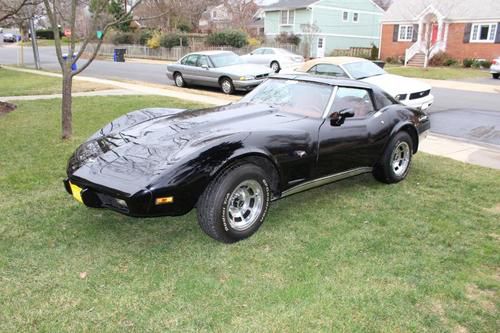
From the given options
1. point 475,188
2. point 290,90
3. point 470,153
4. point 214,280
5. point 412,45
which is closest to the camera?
point 214,280

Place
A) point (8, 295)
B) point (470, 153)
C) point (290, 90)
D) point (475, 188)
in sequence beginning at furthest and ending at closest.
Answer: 1. point (470, 153)
2. point (475, 188)
3. point (290, 90)
4. point (8, 295)

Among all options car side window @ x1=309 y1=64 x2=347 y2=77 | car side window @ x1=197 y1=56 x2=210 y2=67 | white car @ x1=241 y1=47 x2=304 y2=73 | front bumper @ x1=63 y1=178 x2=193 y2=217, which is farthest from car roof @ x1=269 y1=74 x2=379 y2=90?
white car @ x1=241 y1=47 x2=304 y2=73

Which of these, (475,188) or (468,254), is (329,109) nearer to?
(468,254)

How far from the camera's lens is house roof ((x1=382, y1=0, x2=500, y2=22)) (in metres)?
31.2

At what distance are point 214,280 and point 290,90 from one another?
2637 mm

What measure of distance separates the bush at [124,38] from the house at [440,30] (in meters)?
26.5

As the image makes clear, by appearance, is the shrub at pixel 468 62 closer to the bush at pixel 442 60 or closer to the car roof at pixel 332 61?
the bush at pixel 442 60

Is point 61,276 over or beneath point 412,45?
beneath

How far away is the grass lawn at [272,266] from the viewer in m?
3.10

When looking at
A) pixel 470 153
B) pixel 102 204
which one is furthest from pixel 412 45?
pixel 102 204

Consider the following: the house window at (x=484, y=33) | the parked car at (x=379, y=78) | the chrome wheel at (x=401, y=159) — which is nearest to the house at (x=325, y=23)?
the house window at (x=484, y=33)

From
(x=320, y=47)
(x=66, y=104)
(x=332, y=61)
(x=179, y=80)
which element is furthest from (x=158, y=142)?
(x=320, y=47)

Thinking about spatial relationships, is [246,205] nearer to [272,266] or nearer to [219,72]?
[272,266]

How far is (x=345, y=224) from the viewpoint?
462cm
